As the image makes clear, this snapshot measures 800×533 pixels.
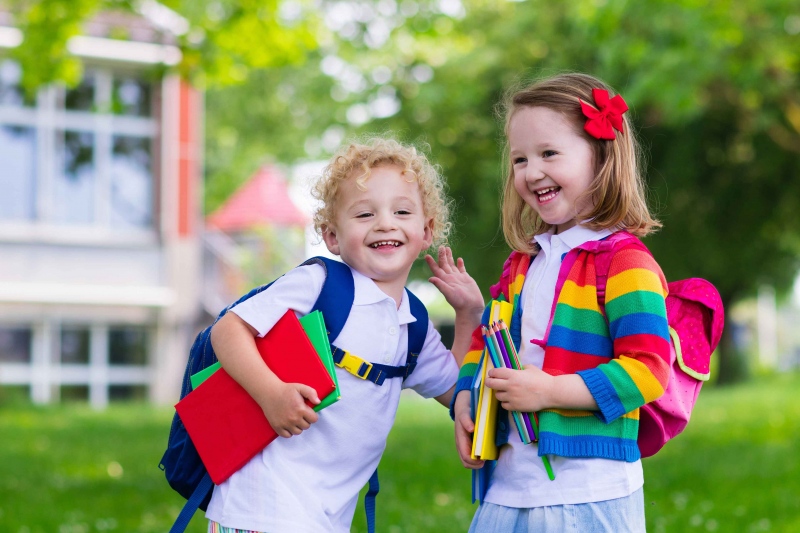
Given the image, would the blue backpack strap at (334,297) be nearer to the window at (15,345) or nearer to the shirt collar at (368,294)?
the shirt collar at (368,294)

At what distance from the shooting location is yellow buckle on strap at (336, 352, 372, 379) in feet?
8.26

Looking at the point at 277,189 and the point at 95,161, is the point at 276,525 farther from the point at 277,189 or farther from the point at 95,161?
the point at 277,189

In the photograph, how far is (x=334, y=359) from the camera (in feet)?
8.26

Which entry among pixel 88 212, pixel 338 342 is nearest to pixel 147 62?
pixel 88 212

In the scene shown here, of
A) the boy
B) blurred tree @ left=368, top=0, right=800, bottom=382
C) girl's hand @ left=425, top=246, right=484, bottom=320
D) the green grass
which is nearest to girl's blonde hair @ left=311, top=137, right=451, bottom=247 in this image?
the boy

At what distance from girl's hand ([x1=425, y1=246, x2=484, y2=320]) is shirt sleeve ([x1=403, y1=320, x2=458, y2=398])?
0.11 meters

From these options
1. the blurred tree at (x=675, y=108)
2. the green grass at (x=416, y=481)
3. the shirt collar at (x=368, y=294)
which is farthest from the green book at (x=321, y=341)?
the blurred tree at (x=675, y=108)

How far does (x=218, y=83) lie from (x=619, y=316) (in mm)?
7418

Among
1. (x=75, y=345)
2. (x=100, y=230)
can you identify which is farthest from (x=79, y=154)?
(x=75, y=345)

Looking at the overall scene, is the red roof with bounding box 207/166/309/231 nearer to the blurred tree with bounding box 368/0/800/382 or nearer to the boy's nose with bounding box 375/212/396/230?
the blurred tree with bounding box 368/0/800/382

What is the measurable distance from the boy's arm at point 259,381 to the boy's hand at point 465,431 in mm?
362

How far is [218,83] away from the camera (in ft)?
29.9

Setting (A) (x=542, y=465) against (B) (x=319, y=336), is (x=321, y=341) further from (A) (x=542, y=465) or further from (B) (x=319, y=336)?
(A) (x=542, y=465)

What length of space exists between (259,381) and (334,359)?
20cm
